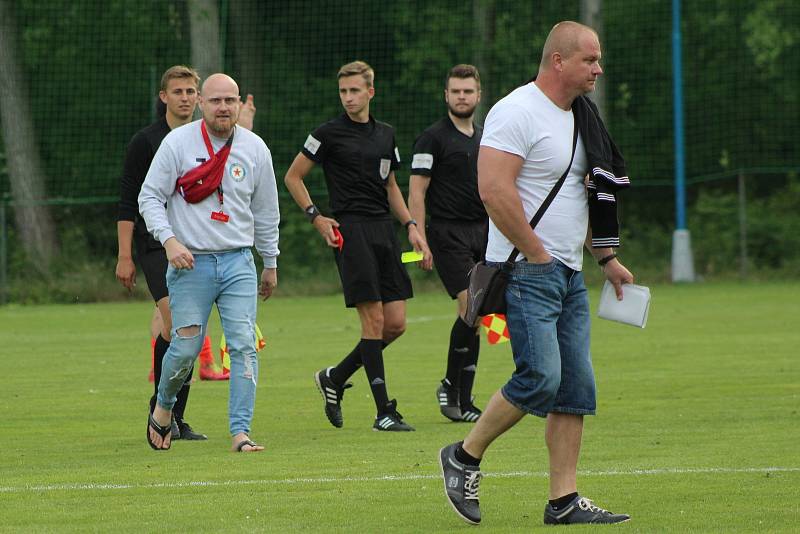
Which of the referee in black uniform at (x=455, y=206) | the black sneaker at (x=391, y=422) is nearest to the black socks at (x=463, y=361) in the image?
the referee in black uniform at (x=455, y=206)

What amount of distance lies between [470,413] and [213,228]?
2.43 m

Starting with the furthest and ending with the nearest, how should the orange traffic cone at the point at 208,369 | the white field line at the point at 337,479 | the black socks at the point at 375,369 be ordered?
the orange traffic cone at the point at 208,369 < the black socks at the point at 375,369 < the white field line at the point at 337,479

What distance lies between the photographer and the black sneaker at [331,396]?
9789 millimetres

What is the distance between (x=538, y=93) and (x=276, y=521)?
197 cm

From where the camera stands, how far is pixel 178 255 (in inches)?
316

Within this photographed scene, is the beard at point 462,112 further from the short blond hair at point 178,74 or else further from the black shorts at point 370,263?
the short blond hair at point 178,74

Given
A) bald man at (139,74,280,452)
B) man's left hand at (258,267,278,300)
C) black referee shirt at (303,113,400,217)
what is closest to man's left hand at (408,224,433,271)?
black referee shirt at (303,113,400,217)

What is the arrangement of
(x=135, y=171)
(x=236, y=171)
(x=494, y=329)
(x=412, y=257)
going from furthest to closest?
(x=494, y=329), (x=412, y=257), (x=135, y=171), (x=236, y=171)

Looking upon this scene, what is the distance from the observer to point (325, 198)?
1103 inches

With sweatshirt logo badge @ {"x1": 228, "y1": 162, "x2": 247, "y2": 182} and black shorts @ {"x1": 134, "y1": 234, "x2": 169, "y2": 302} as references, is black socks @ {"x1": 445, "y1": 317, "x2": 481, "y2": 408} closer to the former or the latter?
black shorts @ {"x1": 134, "y1": 234, "x2": 169, "y2": 302}

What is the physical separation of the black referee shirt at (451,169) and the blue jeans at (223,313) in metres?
2.05

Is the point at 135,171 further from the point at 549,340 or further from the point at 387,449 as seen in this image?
the point at 549,340

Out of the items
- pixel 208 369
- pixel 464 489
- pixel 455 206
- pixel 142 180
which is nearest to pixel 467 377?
pixel 455 206

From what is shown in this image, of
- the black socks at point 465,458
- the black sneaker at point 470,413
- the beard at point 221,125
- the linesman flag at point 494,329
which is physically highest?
the beard at point 221,125
